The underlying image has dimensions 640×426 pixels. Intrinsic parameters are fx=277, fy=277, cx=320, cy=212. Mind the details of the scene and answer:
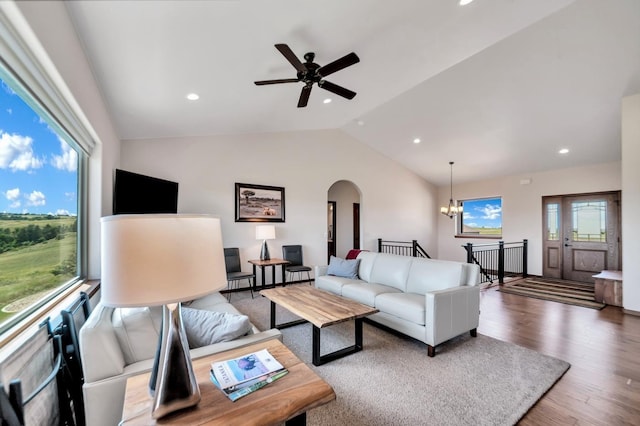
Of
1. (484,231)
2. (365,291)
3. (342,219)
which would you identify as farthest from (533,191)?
(365,291)

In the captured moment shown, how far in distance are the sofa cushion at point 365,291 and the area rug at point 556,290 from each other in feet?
10.4

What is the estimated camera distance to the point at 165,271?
898 millimetres

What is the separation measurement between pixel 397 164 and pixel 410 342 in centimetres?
566

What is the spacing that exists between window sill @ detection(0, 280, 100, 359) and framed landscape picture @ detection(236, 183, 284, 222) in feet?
9.95

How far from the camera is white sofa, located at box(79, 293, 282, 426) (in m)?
1.29

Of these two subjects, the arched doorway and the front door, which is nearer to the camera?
the front door

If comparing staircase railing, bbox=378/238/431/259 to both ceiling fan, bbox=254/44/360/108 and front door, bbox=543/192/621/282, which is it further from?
ceiling fan, bbox=254/44/360/108

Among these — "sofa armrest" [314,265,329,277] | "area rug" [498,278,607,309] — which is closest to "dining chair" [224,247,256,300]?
"sofa armrest" [314,265,329,277]

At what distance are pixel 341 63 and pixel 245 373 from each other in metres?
2.63

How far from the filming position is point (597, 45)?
3.33m

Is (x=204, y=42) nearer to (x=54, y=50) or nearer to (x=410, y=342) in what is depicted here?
(x=54, y=50)

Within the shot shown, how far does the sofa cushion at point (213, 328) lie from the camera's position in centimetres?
165

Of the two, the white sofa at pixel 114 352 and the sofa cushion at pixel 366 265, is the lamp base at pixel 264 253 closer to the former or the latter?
the sofa cushion at pixel 366 265

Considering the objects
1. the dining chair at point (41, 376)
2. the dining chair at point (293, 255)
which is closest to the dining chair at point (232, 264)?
the dining chair at point (293, 255)
